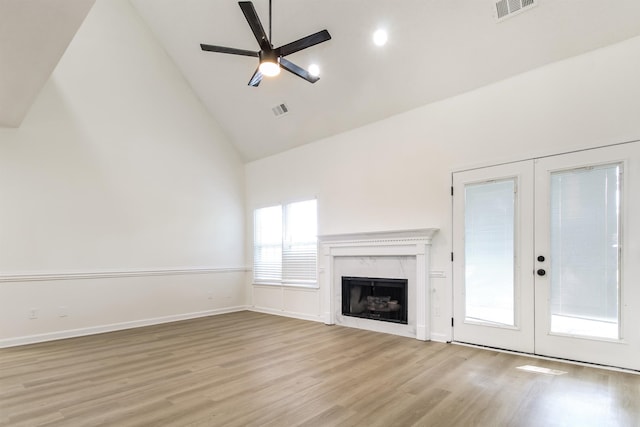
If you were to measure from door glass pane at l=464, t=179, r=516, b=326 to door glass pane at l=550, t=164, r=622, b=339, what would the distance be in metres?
0.43

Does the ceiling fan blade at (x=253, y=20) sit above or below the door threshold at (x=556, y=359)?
above

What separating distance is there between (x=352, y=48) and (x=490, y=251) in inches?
126

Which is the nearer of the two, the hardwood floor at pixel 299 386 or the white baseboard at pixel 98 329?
the hardwood floor at pixel 299 386

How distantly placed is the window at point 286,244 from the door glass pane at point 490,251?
2695 mm

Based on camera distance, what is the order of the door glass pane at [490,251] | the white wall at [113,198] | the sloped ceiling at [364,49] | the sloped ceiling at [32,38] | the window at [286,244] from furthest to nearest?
the window at [286,244]
the white wall at [113,198]
the door glass pane at [490,251]
the sloped ceiling at [364,49]
the sloped ceiling at [32,38]

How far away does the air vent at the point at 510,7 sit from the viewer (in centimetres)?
348

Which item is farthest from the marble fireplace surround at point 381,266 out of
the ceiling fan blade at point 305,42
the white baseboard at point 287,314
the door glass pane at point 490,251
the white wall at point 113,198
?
the ceiling fan blade at point 305,42

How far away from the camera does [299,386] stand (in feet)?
9.98

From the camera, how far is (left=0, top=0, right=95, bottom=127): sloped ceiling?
8.09 ft

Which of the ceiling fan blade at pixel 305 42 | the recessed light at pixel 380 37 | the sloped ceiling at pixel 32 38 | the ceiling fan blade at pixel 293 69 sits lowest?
the sloped ceiling at pixel 32 38

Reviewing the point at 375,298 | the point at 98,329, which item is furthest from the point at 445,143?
the point at 98,329

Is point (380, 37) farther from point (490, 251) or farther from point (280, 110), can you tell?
point (490, 251)

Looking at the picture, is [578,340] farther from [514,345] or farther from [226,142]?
[226,142]

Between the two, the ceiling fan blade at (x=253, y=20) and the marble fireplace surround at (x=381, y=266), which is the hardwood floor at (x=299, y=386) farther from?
the ceiling fan blade at (x=253, y=20)
